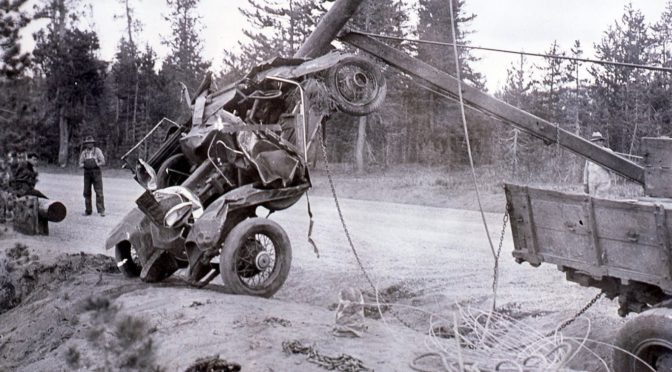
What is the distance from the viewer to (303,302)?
8867 mm

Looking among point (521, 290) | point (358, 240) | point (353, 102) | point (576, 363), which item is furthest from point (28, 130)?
point (576, 363)

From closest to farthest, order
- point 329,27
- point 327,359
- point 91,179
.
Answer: point 327,359, point 329,27, point 91,179

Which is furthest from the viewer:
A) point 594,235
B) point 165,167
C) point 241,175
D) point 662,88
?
point 662,88

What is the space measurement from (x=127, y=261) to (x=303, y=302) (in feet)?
8.67

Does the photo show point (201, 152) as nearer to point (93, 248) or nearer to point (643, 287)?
point (93, 248)

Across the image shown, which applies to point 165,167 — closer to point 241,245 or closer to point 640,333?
point 241,245

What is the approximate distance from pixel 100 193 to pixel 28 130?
20.6 ft

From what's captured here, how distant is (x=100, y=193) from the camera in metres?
16.2

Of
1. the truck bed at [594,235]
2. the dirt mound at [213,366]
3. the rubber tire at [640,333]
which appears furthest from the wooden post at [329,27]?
the rubber tire at [640,333]

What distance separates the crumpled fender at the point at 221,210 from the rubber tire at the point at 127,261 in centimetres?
164

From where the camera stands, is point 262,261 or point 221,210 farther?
point 262,261

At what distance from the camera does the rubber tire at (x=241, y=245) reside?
732 centimetres

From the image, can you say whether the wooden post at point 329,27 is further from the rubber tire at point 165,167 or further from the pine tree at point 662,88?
the pine tree at point 662,88

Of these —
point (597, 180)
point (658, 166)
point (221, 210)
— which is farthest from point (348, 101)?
point (597, 180)
